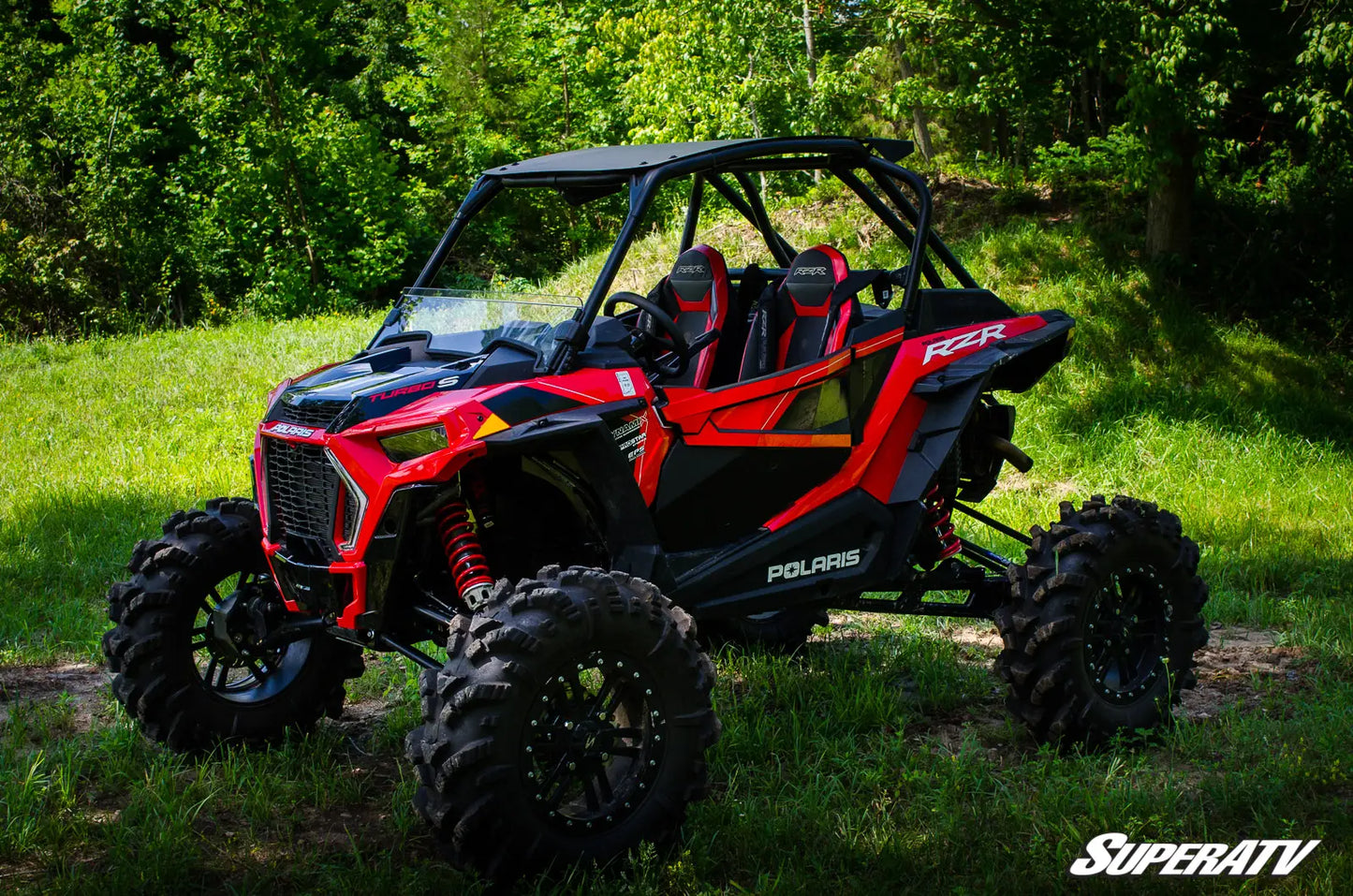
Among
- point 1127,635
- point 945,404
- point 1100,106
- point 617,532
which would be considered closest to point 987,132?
point 1100,106

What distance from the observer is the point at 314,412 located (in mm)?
4258

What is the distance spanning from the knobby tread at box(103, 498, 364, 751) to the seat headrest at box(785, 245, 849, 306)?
95.4 inches

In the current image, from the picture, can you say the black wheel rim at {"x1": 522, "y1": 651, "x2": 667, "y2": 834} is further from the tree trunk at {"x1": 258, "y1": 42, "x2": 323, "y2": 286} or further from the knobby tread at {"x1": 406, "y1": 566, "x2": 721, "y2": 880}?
the tree trunk at {"x1": 258, "y1": 42, "x2": 323, "y2": 286}

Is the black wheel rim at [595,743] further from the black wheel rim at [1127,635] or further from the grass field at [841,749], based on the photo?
the black wheel rim at [1127,635]

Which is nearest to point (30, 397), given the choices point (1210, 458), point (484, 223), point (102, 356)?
point (102, 356)

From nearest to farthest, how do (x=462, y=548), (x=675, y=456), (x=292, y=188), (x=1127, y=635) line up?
(x=462, y=548) → (x=675, y=456) → (x=1127, y=635) → (x=292, y=188)

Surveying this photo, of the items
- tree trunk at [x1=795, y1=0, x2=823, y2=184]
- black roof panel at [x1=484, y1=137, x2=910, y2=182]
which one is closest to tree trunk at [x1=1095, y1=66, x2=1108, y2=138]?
tree trunk at [x1=795, y1=0, x2=823, y2=184]

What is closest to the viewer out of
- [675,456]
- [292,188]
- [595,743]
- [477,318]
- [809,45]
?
[595,743]

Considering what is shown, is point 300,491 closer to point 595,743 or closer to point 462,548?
point 462,548

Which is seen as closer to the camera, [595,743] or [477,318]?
[595,743]

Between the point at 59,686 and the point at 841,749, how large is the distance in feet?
12.0

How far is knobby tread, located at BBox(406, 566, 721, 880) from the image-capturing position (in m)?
3.60

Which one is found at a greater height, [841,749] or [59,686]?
[841,749]

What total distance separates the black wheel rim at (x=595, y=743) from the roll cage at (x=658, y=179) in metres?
1.10
